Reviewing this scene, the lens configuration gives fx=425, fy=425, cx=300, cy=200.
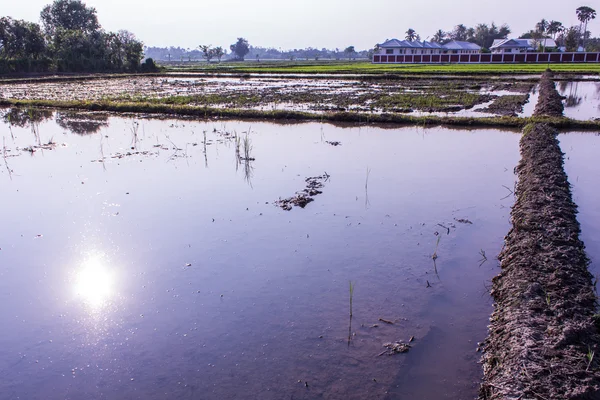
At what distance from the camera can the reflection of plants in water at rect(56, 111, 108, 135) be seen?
1313 centimetres

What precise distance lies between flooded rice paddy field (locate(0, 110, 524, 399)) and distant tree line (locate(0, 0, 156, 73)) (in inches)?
1445

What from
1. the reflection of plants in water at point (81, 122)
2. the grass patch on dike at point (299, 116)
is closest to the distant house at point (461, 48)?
the grass patch on dike at point (299, 116)

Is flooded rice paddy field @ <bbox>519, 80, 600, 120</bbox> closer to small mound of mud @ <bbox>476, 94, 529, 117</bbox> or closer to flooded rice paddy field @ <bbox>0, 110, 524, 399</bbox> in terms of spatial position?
small mound of mud @ <bbox>476, 94, 529, 117</bbox>

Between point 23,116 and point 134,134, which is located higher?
point 23,116

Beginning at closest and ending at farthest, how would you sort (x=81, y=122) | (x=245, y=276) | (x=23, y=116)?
1. (x=245, y=276)
2. (x=81, y=122)
3. (x=23, y=116)

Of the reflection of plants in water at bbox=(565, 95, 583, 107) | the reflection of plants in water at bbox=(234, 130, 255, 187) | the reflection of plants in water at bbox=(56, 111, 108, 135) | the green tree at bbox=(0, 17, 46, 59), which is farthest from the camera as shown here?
the green tree at bbox=(0, 17, 46, 59)

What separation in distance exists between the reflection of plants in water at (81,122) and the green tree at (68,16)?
54770 mm

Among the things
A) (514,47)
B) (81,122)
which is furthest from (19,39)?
(514,47)

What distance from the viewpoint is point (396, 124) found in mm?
13453

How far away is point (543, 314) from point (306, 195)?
408cm

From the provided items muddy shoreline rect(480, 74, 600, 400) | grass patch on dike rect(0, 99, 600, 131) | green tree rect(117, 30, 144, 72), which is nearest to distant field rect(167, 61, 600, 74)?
green tree rect(117, 30, 144, 72)

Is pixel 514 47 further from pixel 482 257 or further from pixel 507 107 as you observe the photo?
pixel 482 257

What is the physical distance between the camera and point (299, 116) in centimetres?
1449

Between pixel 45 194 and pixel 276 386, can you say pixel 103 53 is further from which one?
pixel 276 386
